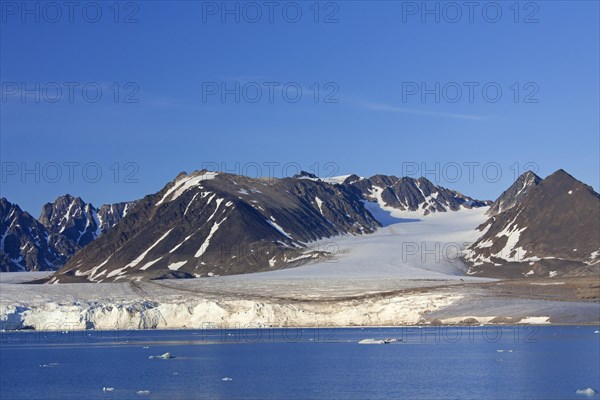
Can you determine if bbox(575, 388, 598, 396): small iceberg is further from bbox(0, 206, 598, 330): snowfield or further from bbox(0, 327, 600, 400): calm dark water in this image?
bbox(0, 206, 598, 330): snowfield

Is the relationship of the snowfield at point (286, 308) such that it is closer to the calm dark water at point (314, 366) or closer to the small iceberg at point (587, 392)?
the calm dark water at point (314, 366)

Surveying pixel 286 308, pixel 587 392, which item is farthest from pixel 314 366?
pixel 286 308

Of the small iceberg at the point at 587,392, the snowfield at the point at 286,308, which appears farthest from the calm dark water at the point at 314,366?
the snowfield at the point at 286,308

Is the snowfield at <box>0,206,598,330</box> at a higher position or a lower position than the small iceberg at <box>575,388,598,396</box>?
higher

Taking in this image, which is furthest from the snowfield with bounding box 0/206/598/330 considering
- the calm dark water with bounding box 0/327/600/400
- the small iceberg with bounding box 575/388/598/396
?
the small iceberg with bounding box 575/388/598/396

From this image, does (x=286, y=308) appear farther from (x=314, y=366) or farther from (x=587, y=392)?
(x=587, y=392)

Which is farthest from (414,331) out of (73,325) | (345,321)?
(73,325)

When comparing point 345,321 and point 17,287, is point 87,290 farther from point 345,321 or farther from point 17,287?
point 345,321

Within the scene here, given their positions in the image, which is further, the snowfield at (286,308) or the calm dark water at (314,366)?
the snowfield at (286,308)
